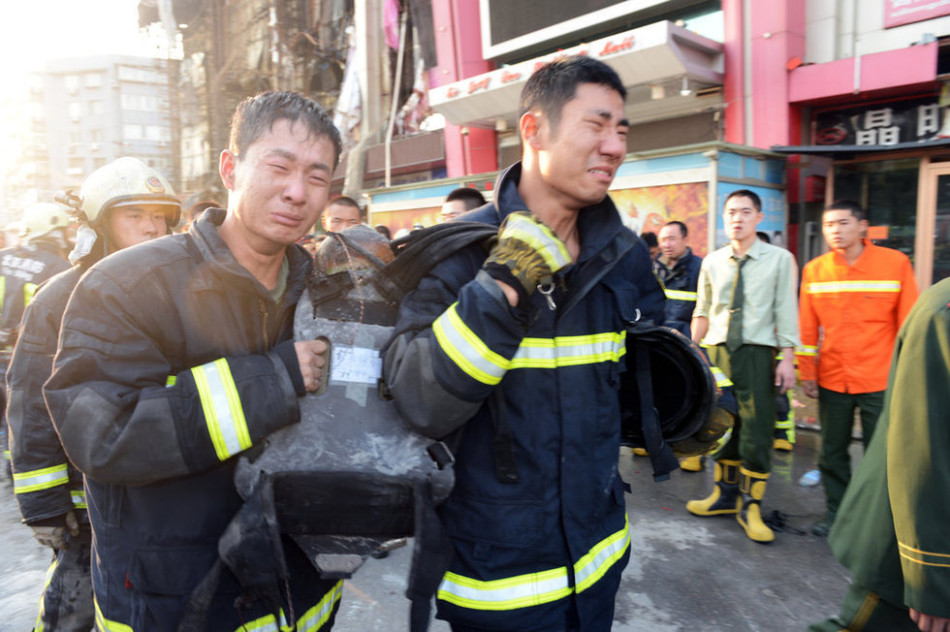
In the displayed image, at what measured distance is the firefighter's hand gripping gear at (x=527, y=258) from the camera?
1.26m

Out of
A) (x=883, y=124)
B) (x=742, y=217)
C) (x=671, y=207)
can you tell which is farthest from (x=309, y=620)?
(x=883, y=124)

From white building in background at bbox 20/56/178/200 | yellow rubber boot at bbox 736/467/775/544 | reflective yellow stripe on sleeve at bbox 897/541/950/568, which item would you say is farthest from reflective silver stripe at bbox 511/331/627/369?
white building in background at bbox 20/56/178/200

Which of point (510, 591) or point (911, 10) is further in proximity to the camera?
point (911, 10)

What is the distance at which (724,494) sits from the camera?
4172 millimetres

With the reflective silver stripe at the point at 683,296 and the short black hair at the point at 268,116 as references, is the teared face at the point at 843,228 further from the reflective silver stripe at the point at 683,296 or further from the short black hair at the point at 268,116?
the short black hair at the point at 268,116

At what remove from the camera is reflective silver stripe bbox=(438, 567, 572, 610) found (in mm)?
1430

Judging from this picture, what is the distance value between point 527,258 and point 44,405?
1928mm

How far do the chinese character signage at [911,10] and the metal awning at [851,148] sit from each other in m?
1.58

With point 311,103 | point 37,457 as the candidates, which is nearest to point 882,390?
point 311,103

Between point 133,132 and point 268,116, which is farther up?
point 133,132

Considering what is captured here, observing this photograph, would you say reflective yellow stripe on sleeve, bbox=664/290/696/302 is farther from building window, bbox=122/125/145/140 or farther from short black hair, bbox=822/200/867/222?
building window, bbox=122/125/145/140

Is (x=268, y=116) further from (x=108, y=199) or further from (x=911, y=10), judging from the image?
(x=911, y=10)

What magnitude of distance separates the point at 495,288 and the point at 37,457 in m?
1.88

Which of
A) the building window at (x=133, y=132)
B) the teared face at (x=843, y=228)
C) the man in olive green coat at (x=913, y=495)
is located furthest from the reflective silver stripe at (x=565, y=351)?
the building window at (x=133, y=132)
